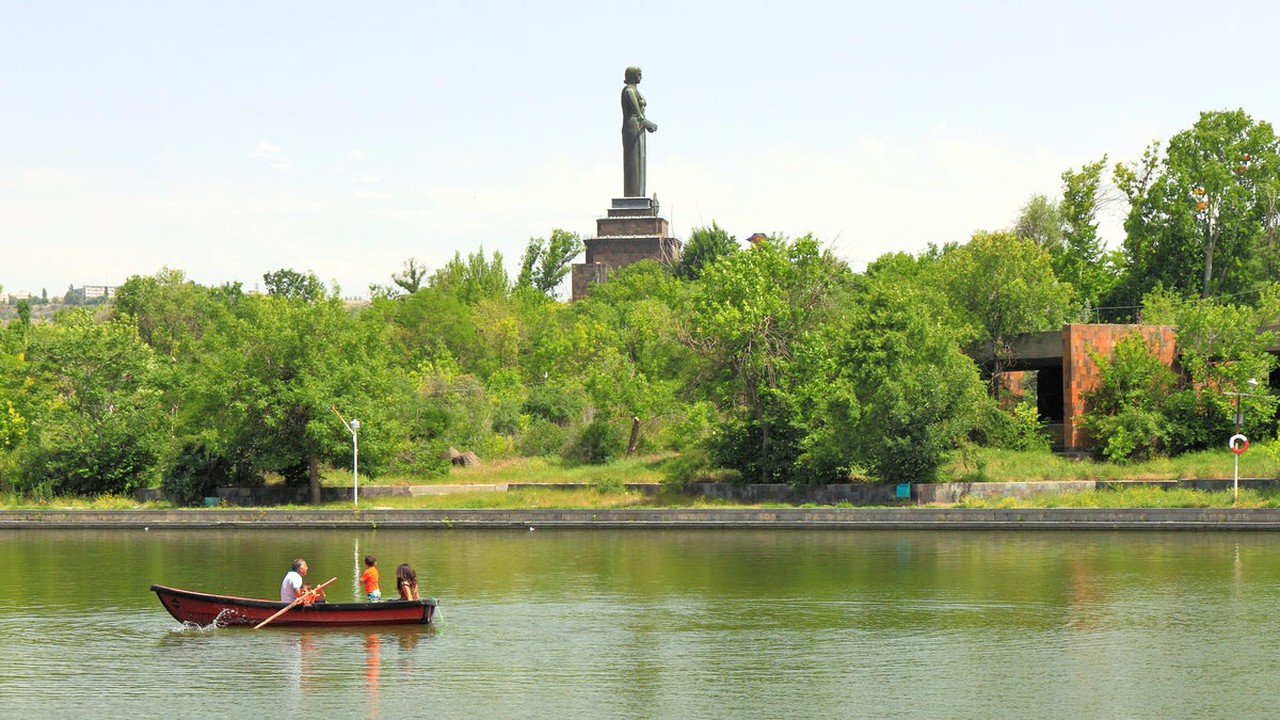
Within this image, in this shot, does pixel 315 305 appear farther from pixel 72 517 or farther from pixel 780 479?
pixel 780 479

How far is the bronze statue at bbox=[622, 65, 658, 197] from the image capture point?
11320 centimetres

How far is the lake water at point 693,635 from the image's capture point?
949 inches

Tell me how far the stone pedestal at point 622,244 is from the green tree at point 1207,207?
5099cm

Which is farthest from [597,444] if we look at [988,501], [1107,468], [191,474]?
[1107,468]

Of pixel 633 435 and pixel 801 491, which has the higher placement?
pixel 633 435

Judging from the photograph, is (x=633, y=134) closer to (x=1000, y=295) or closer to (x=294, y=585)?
(x=1000, y=295)

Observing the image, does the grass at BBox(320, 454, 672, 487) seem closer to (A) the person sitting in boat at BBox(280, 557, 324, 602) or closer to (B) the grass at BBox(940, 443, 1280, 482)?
(B) the grass at BBox(940, 443, 1280, 482)

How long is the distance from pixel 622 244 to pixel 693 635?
97.0 m

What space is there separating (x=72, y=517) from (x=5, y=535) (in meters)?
2.97

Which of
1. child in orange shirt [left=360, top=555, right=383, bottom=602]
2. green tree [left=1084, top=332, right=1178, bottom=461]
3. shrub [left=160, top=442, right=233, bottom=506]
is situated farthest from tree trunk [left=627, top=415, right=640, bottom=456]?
child in orange shirt [left=360, top=555, right=383, bottom=602]

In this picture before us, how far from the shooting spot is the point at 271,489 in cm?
5959

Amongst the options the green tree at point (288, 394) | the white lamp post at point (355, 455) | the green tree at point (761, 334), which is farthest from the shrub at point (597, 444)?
the white lamp post at point (355, 455)

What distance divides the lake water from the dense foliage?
1158 cm

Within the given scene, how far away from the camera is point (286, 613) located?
30.8 meters
